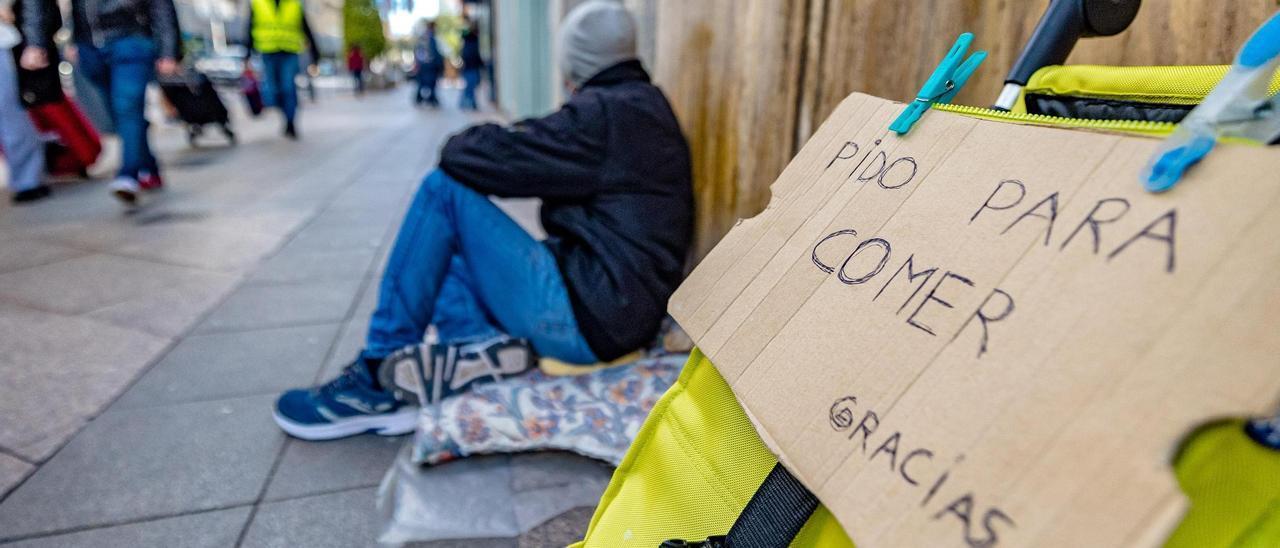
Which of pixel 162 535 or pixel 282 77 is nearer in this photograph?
pixel 162 535

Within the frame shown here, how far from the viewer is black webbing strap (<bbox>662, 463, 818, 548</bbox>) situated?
85cm

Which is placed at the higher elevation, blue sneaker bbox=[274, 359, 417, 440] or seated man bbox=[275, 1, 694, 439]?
seated man bbox=[275, 1, 694, 439]

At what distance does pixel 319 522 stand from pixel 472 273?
2.57 feet

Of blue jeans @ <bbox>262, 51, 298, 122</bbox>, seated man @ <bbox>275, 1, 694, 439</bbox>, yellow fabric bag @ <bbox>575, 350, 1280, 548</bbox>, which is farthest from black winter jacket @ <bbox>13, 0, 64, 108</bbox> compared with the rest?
yellow fabric bag @ <bbox>575, 350, 1280, 548</bbox>

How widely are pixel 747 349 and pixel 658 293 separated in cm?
114

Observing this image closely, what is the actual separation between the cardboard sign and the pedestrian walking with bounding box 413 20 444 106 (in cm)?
1577

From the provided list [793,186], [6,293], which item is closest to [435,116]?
[6,293]

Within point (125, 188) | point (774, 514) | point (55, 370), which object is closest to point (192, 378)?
point (55, 370)

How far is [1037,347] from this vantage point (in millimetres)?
662

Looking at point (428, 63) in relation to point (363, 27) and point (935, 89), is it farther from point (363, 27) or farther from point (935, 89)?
point (935, 89)

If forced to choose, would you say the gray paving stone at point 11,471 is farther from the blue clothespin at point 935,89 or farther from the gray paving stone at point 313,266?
the blue clothespin at point 935,89

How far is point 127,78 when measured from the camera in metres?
4.81

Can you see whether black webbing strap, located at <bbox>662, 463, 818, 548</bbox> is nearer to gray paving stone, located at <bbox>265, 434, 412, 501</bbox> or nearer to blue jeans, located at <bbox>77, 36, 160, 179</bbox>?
gray paving stone, located at <bbox>265, 434, 412, 501</bbox>

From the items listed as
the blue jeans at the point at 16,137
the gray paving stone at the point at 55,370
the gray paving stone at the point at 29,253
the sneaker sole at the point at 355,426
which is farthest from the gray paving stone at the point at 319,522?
the blue jeans at the point at 16,137
